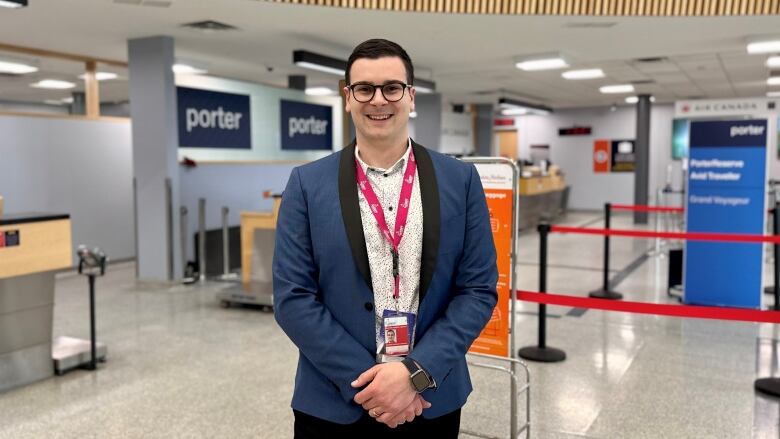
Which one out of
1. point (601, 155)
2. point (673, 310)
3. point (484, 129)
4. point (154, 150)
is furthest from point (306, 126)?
point (601, 155)

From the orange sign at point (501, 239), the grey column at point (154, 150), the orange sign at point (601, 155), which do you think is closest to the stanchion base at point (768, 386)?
the orange sign at point (501, 239)

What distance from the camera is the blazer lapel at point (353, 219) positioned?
5.07ft

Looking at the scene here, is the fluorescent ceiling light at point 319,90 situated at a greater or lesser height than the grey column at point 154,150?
greater

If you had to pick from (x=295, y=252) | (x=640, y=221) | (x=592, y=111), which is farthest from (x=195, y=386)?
(x=592, y=111)

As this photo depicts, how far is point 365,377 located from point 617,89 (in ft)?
45.8

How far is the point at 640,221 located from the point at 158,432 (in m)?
13.5

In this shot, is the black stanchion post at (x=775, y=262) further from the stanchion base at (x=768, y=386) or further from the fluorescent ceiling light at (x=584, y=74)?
the fluorescent ceiling light at (x=584, y=74)

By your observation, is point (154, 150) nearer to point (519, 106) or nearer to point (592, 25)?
point (592, 25)

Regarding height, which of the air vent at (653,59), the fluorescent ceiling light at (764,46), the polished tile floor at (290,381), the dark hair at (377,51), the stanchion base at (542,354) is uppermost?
the air vent at (653,59)

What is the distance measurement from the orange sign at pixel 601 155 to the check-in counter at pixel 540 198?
2.38 m

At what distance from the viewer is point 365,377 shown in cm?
149

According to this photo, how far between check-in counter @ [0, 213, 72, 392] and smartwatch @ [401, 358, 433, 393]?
3.37 meters

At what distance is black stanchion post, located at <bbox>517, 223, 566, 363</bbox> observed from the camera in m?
4.74

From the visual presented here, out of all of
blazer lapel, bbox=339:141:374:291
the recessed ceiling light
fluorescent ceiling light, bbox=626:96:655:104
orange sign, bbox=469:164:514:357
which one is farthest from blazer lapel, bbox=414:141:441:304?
fluorescent ceiling light, bbox=626:96:655:104
